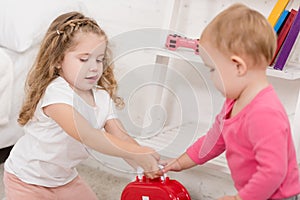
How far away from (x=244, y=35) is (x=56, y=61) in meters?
0.53

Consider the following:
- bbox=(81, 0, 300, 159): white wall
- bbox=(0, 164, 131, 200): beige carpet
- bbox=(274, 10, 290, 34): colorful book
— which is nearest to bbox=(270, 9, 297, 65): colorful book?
bbox=(274, 10, 290, 34): colorful book

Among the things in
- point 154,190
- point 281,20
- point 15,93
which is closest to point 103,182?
point 15,93

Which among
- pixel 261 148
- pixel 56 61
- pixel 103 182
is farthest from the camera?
pixel 103 182

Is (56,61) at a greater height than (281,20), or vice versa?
(281,20)

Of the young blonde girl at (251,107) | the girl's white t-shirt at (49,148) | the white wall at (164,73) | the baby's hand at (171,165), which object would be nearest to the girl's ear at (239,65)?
the young blonde girl at (251,107)

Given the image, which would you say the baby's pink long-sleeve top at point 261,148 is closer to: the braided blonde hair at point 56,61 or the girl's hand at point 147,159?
the girl's hand at point 147,159

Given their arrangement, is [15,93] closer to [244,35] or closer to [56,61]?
[56,61]

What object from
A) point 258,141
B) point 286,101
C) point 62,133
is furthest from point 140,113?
point 286,101

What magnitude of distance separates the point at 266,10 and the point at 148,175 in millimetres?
701

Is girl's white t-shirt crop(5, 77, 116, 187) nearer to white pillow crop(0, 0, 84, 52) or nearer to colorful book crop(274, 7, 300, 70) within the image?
white pillow crop(0, 0, 84, 52)

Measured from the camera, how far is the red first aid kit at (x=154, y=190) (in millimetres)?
1243

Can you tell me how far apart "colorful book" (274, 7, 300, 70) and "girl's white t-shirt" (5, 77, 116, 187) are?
492 mm

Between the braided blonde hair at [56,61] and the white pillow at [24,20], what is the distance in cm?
30

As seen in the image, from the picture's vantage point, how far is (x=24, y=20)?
167cm
